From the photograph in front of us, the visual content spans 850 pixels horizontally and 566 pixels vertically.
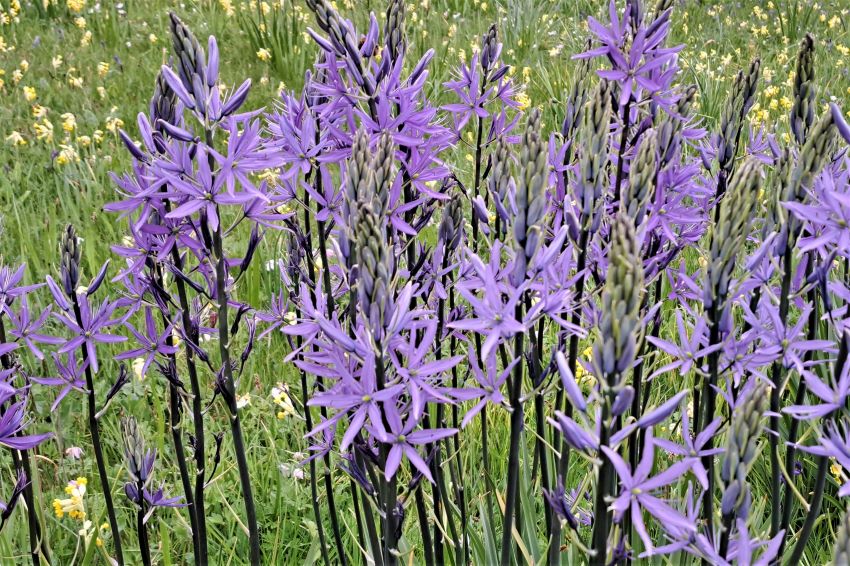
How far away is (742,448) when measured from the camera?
1.35m

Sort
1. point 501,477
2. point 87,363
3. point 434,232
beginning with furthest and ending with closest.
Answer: point 434,232
point 501,477
point 87,363

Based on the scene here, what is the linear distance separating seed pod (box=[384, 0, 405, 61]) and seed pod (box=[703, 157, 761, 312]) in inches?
37.5

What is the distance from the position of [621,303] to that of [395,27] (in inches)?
45.7

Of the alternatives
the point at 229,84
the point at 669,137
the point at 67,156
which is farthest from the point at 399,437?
the point at 229,84

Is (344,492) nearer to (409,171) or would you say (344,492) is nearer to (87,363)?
(87,363)

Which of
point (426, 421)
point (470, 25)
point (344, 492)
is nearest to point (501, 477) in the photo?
point (344, 492)

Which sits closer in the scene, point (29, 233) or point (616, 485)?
point (616, 485)

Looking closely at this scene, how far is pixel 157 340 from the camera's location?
2215 millimetres

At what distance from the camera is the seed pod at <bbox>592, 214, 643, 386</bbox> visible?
1.23 metres

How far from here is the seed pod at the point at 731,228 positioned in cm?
152

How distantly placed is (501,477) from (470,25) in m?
6.76

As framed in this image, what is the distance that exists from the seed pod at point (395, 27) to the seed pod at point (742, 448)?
1243 millimetres

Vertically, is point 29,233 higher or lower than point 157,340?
lower

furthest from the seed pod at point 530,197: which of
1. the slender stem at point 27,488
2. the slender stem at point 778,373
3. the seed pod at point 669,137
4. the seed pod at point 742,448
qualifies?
the slender stem at point 27,488
